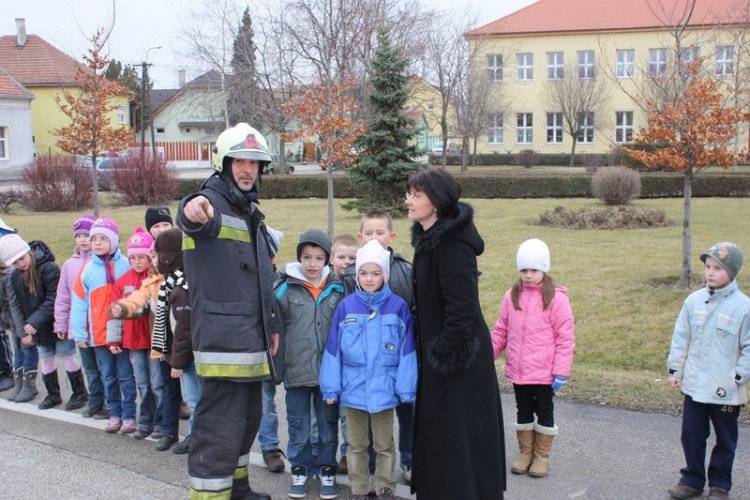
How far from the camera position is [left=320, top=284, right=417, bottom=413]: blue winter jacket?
4309mm

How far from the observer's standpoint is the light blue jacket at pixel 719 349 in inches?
172

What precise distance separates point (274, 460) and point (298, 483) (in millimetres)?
477

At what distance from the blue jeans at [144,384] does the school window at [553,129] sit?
2043 inches

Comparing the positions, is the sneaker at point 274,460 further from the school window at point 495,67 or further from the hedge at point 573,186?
the school window at point 495,67

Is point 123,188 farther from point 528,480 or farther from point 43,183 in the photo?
point 528,480

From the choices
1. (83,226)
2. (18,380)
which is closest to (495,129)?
(18,380)

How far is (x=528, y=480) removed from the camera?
4.75 meters

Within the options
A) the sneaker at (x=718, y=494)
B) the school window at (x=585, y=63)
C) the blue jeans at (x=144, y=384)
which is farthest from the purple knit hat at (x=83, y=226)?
the school window at (x=585, y=63)

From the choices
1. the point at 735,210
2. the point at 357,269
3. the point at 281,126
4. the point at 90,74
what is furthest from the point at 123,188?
the point at 357,269

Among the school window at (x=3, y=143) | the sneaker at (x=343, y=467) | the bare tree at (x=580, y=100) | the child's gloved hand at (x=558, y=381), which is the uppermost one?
the bare tree at (x=580, y=100)

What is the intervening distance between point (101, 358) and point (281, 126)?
1022 inches

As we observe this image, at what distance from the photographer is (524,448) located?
193 inches

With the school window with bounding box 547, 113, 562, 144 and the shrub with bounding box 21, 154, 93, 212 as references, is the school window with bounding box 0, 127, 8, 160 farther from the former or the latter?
the school window with bounding box 547, 113, 562, 144

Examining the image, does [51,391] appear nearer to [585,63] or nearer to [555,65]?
[585,63]
